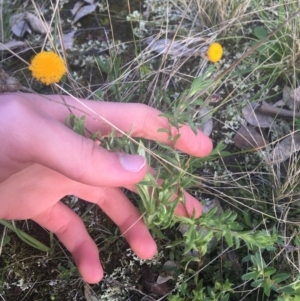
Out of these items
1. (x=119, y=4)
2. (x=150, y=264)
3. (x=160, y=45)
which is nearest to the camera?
(x=150, y=264)

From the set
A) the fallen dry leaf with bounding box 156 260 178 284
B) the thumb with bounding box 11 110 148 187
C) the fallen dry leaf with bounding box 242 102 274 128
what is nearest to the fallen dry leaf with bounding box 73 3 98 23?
the fallen dry leaf with bounding box 242 102 274 128

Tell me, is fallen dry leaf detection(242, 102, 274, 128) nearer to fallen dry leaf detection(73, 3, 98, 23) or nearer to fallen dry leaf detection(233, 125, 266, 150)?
fallen dry leaf detection(233, 125, 266, 150)

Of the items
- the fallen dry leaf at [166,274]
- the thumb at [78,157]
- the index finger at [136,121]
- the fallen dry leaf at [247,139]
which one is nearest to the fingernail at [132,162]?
the thumb at [78,157]

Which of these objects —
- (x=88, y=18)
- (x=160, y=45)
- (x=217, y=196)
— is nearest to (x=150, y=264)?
(x=217, y=196)

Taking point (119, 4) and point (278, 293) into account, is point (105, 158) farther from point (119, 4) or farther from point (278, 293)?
point (119, 4)

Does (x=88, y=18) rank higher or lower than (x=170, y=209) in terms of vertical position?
higher

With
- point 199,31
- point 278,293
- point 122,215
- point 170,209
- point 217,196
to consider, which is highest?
point 199,31

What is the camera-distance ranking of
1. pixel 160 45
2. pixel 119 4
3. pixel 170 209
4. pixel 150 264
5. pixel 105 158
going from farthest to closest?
pixel 119 4 < pixel 160 45 < pixel 150 264 < pixel 170 209 < pixel 105 158
